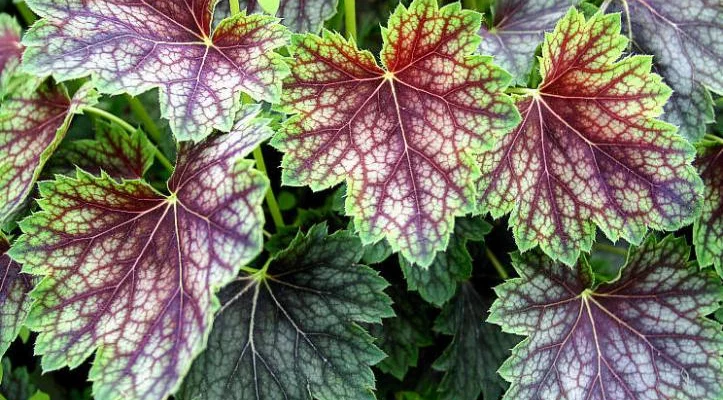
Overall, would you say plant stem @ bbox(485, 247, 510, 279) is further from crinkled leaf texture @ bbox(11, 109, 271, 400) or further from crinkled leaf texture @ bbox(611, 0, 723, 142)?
crinkled leaf texture @ bbox(11, 109, 271, 400)

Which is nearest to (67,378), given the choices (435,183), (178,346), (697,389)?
(178,346)

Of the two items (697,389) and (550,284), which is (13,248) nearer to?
(550,284)

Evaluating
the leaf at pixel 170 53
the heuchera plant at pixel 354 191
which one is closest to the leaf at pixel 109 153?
the heuchera plant at pixel 354 191

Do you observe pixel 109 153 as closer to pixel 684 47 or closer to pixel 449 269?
pixel 449 269

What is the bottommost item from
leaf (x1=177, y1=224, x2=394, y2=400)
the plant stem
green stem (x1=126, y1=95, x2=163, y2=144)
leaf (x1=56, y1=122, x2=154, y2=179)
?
the plant stem

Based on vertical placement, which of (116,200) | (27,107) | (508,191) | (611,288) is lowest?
(611,288)

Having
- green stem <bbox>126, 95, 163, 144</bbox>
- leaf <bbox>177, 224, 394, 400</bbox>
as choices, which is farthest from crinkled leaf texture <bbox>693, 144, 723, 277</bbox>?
green stem <bbox>126, 95, 163, 144</bbox>
